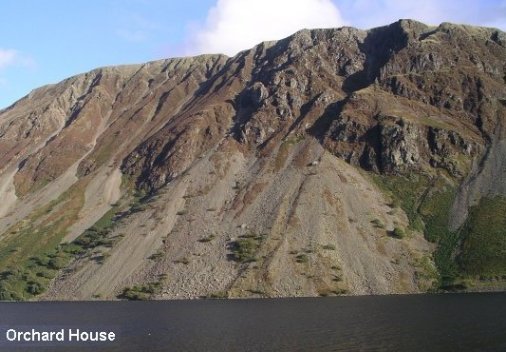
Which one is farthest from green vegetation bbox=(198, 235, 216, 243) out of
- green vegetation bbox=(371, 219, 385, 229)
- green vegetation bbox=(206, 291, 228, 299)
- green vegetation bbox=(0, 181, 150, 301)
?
green vegetation bbox=(371, 219, 385, 229)

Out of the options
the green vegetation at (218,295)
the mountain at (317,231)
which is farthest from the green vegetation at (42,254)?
the green vegetation at (218,295)

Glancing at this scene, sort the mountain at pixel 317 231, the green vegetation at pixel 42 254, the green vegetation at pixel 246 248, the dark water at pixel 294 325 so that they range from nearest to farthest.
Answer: the dark water at pixel 294 325
the mountain at pixel 317 231
the green vegetation at pixel 246 248
the green vegetation at pixel 42 254

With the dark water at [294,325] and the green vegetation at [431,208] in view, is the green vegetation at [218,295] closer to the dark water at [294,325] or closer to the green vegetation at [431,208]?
the dark water at [294,325]

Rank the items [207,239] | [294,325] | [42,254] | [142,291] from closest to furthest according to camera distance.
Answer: [294,325] < [142,291] < [207,239] < [42,254]

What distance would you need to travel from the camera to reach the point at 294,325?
78.6 m

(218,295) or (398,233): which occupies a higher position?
(398,233)

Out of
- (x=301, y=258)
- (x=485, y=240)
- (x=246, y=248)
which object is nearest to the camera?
(x=485, y=240)

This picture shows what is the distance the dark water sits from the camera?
201ft

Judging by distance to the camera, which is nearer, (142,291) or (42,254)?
(142,291)

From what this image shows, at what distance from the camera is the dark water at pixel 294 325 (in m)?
61.2

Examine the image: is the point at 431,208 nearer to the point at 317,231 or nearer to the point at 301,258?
the point at 317,231

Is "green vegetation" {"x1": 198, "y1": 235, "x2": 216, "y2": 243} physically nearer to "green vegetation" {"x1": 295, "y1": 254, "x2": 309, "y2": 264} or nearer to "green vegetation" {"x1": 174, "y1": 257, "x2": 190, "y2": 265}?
"green vegetation" {"x1": 174, "y1": 257, "x2": 190, "y2": 265}

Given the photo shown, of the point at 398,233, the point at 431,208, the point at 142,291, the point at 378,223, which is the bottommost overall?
the point at 142,291

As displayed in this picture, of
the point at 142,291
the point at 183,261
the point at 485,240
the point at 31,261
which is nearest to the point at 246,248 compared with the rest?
the point at 183,261
